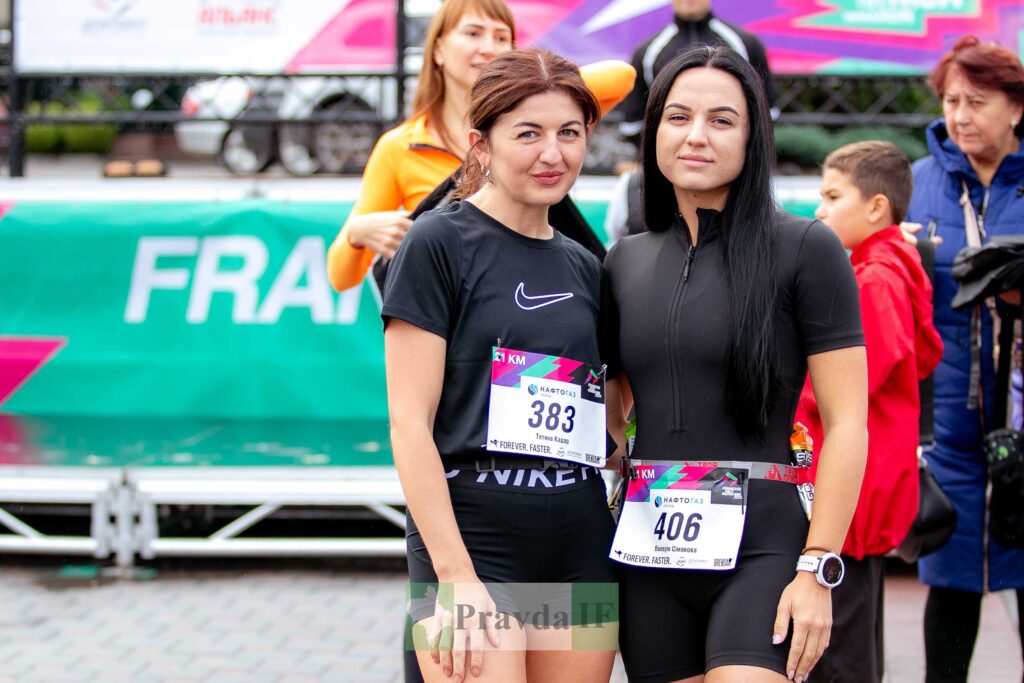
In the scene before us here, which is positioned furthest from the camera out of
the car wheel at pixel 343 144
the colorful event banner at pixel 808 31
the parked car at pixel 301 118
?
the car wheel at pixel 343 144

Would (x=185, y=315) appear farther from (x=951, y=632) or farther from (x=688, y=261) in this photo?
(x=688, y=261)

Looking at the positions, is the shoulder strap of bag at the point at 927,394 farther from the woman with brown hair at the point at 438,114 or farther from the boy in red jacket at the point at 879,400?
the woman with brown hair at the point at 438,114

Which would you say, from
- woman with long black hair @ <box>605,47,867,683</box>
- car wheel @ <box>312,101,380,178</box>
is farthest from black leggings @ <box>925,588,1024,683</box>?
car wheel @ <box>312,101,380,178</box>

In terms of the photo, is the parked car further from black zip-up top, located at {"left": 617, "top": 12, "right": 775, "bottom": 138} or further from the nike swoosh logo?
the nike swoosh logo

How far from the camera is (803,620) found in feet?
7.45

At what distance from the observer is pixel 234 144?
1130cm

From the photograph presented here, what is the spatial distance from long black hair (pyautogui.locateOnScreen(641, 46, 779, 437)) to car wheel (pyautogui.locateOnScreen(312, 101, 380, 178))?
487cm

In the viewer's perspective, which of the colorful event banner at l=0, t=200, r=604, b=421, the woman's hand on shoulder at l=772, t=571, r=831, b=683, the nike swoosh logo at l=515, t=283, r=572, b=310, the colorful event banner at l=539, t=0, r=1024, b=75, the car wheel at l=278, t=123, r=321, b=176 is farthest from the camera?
the car wheel at l=278, t=123, r=321, b=176

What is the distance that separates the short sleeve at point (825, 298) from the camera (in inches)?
92.7

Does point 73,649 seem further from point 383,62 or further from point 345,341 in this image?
point 383,62

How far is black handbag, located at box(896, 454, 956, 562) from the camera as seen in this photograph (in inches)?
137

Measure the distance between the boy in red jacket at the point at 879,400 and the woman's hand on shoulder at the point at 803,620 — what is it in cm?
62

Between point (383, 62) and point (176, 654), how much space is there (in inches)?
140


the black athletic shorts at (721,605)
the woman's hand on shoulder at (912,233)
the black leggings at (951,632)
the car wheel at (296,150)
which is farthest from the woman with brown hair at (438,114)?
the car wheel at (296,150)
